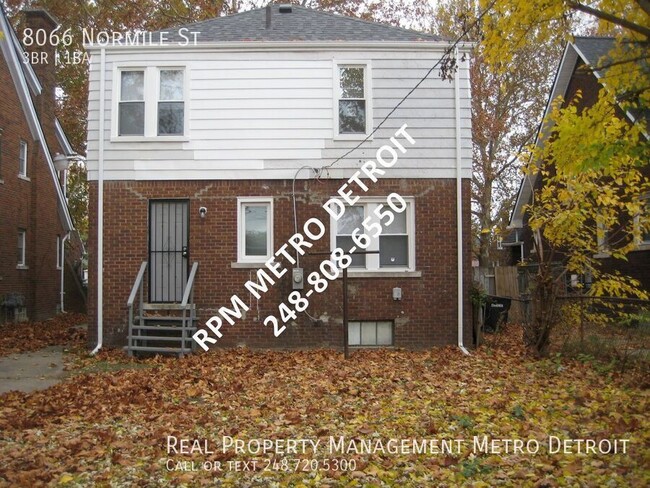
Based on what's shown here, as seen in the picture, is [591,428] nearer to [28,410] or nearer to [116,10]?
[28,410]

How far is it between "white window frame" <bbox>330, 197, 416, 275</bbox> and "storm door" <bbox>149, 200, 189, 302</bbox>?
296 centimetres

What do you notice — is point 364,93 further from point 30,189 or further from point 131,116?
point 30,189

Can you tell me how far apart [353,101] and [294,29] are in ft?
7.72

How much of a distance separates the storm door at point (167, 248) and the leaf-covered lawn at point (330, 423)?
Answer: 224 cm

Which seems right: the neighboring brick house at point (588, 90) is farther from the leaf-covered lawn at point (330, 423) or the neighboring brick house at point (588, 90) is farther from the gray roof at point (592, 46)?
the leaf-covered lawn at point (330, 423)

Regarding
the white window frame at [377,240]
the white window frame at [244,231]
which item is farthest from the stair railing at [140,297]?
the white window frame at [377,240]

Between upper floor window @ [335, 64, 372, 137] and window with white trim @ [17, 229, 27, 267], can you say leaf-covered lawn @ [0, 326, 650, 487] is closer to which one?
upper floor window @ [335, 64, 372, 137]

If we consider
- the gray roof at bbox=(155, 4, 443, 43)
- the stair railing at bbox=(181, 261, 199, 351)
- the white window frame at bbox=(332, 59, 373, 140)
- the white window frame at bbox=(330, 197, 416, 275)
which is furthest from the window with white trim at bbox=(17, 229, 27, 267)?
the white window frame at bbox=(332, 59, 373, 140)

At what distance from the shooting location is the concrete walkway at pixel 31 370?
9.18 meters

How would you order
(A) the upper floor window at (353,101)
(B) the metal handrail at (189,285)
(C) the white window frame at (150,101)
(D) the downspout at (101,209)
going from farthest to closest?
(A) the upper floor window at (353,101)
(C) the white window frame at (150,101)
(D) the downspout at (101,209)
(B) the metal handrail at (189,285)

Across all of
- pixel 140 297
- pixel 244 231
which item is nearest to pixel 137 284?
pixel 140 297

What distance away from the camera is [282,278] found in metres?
12.2

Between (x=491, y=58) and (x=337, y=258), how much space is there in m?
5.81

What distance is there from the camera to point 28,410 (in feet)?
24.2
